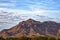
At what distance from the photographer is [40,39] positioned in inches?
3120

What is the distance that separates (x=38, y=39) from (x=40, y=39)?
0.75 meters

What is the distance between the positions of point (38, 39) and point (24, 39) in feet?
17.4

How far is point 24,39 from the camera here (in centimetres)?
8019

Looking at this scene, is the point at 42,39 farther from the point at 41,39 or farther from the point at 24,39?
the point at 24,39

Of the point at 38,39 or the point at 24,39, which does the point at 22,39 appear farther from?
the point at 38,39

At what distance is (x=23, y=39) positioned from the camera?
80312 millimetres

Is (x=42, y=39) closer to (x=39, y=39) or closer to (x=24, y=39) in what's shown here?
(x=39, y=39)

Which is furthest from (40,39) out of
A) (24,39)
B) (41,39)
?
(24,39)

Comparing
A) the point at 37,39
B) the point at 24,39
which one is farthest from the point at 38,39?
the point at 24,39

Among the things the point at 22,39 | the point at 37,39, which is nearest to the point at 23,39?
the point at 22,39

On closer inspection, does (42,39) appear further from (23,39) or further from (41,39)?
(23,39)

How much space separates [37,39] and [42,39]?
98.7 inches

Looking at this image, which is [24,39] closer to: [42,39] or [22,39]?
[22,39]

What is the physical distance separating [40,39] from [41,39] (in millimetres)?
399
